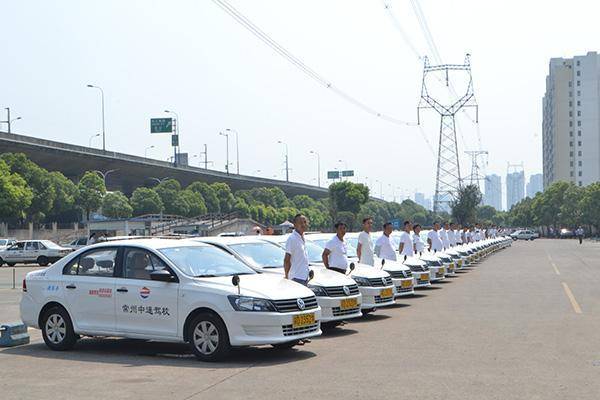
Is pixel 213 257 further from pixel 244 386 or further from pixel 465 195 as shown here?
pixel 465 195

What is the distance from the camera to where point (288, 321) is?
10.7m

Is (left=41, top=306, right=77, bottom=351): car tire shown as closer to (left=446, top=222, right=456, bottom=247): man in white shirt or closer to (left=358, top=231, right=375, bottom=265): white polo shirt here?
(left=358, top=231, right=375, bottom=265): white polo shirt

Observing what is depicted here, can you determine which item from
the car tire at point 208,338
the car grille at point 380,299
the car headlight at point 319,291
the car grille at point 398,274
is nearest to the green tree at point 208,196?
the car grille at point 398,274

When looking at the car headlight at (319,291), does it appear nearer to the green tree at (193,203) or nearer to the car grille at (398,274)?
the car grille at (398,274)

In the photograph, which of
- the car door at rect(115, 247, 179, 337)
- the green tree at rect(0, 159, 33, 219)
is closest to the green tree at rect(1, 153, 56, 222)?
the green tree at rect(0, 159, 33, 219)

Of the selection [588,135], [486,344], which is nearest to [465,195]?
[486,344]

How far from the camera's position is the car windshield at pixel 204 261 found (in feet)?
37.4

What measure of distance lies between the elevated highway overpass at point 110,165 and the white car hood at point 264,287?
229 ft

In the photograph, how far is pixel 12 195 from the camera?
63.1m

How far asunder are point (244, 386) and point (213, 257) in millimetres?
3297

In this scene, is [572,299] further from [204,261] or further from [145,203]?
[145,203]

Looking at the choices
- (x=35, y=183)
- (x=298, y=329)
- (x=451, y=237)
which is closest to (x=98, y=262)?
(x=298, y=329)

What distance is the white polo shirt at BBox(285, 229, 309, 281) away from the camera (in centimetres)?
1289

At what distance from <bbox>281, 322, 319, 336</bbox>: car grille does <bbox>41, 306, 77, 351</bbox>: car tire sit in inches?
128
